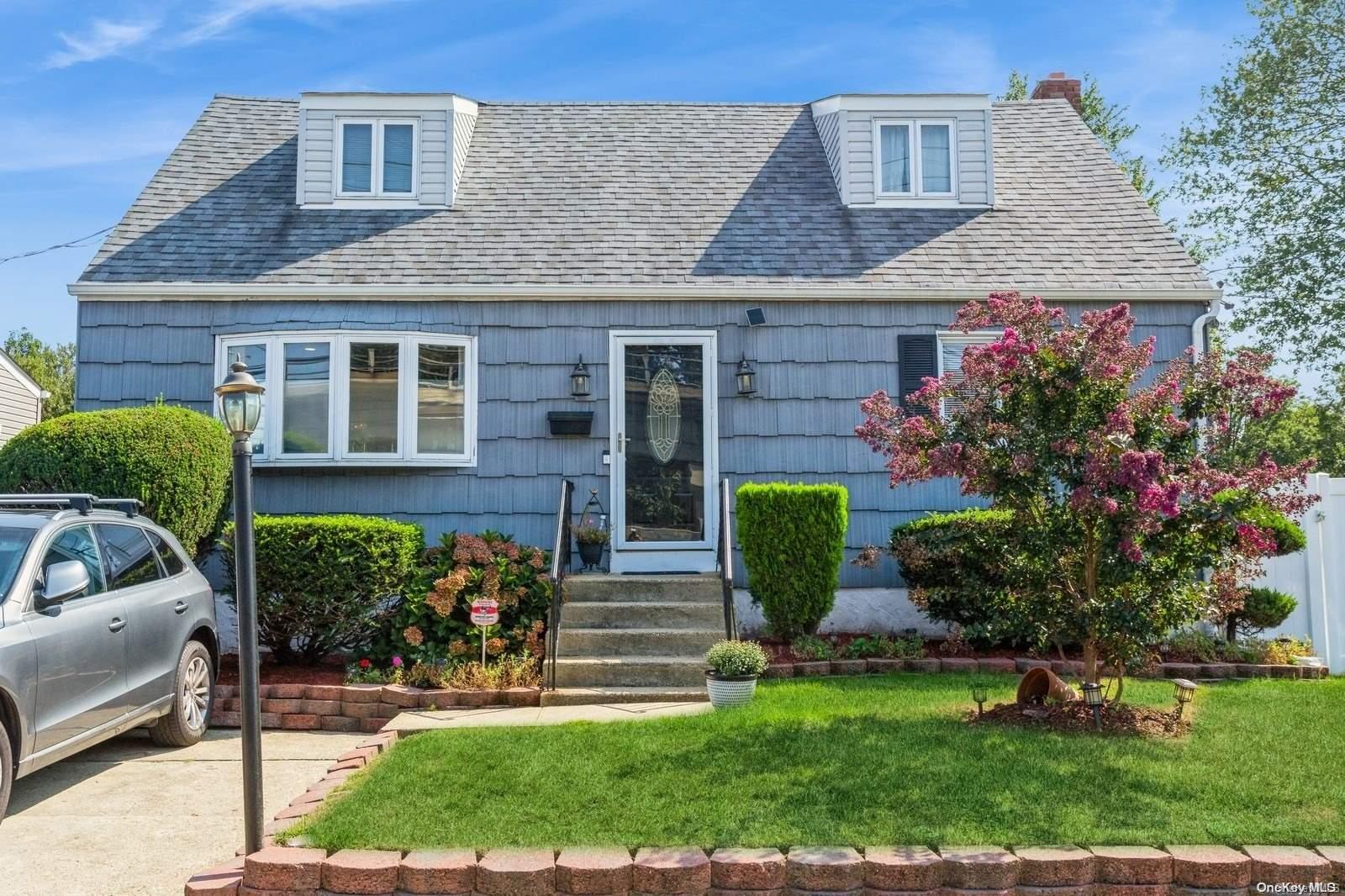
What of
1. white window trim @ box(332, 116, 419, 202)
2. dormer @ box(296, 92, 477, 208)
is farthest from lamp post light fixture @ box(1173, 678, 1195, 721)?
white window trim @ box(332, 116, 419, 202)

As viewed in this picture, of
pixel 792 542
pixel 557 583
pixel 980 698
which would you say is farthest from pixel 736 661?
pixel 792 542

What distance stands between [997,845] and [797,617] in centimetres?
441

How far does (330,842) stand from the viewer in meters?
4.17

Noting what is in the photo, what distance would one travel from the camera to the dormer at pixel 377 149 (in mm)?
10906

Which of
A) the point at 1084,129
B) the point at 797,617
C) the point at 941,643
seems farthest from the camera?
the point at 1084,129

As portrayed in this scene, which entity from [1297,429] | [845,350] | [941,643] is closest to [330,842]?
[941,643]

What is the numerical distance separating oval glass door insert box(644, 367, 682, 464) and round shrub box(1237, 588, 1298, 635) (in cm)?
510

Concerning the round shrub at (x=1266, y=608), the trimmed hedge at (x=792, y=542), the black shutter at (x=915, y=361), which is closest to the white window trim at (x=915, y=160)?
the black shutter at (x=915, y=361)

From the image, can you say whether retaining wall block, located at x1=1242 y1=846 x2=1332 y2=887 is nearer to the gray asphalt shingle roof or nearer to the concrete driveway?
the concrete driveway

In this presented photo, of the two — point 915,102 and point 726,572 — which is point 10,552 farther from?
point 915,102

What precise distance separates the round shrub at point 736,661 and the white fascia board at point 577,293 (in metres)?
4.24

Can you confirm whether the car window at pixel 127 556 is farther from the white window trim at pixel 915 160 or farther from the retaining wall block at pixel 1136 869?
the white window trim at pixel 915 160

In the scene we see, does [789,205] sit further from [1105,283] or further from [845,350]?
[1105,283]

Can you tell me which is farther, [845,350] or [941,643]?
[845,350]
